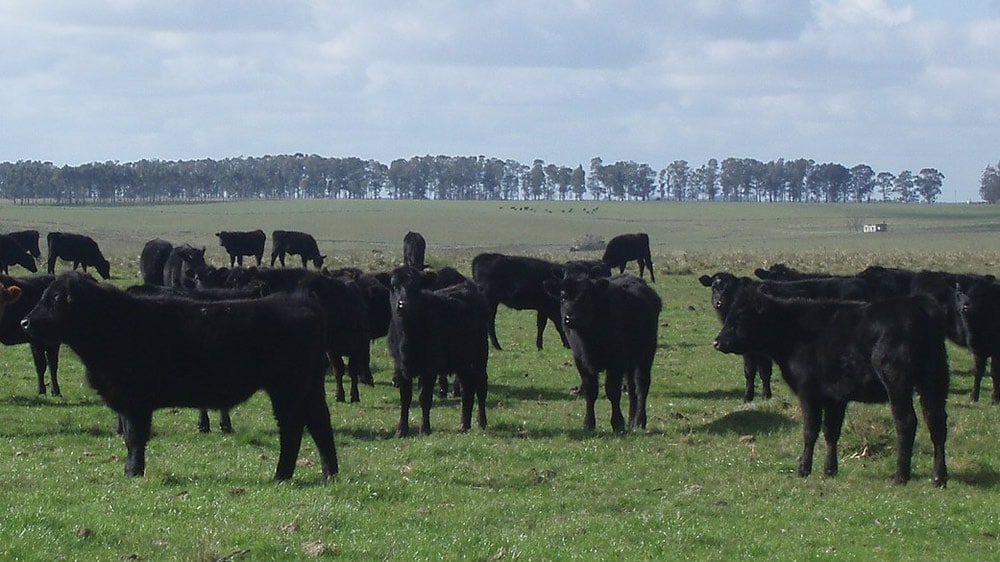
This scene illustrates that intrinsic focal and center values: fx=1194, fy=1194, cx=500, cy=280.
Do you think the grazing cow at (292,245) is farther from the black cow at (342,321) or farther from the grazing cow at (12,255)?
the black cow at (342,321)

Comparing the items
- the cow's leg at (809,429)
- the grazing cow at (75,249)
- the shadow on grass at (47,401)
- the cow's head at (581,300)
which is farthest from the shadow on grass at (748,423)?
the grazing cow at (75,249)

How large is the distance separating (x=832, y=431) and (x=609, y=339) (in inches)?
161

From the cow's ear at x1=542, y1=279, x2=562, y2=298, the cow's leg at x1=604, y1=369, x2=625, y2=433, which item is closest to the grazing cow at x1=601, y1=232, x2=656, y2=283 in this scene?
the cow's ear at x1=542, y1=279, x2=562, y2=298

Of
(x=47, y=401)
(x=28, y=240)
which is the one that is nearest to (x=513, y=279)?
(x=47, y=401)

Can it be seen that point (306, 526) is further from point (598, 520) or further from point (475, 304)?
point (475, 304)

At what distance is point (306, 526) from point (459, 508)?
174cm

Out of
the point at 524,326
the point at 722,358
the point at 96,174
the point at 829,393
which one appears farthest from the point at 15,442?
the point at 96,174

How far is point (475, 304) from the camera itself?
16797mm

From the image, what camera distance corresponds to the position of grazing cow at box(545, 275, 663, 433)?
53.7 ft

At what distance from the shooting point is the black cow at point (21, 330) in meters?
18.2

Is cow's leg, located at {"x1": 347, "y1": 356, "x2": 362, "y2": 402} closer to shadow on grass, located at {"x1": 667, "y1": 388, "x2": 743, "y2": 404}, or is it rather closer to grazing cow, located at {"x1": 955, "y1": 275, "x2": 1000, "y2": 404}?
shadow on grass, located at {"x1": 667, "y1": 388, "x2": 743, "y2": 404}

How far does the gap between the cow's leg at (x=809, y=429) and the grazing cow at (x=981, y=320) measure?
268 inches

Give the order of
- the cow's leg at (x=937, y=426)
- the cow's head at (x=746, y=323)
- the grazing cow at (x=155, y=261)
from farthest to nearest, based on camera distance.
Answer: the grazing cow at (x=155, y=261) → the cow's head at (x=746, y=323) → the cow's leg at (x=937, y=426)

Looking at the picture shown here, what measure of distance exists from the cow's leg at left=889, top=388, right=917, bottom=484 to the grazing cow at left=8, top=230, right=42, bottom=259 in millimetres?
37631
